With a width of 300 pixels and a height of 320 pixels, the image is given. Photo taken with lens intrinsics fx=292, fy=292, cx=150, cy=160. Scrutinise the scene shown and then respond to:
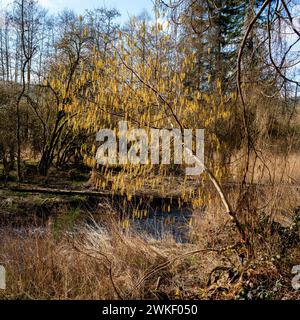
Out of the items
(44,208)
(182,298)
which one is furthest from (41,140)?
(182,298)

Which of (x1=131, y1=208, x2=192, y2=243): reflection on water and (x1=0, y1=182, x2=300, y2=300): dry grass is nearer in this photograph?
(x1=0, y1=182, x2=300, y2=300): dry grass

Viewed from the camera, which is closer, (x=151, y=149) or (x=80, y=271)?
(x=80, y=271)

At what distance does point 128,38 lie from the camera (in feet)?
8.82

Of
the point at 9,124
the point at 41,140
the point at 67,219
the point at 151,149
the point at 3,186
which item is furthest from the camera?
the point at 41,140

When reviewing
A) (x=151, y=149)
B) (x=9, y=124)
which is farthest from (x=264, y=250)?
(x=9, y=124)

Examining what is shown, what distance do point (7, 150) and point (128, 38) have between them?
663 cm

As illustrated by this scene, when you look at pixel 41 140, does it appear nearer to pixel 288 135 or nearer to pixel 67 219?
pixel 67 219

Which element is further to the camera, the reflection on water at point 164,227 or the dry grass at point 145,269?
the reflection on water at point 164,227

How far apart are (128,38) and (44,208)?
453cm

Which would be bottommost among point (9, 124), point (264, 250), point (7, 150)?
point (264, 250)

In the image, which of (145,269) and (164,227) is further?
(164,227)

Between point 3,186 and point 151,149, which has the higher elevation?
point 151,149

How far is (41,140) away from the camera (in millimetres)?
9156
